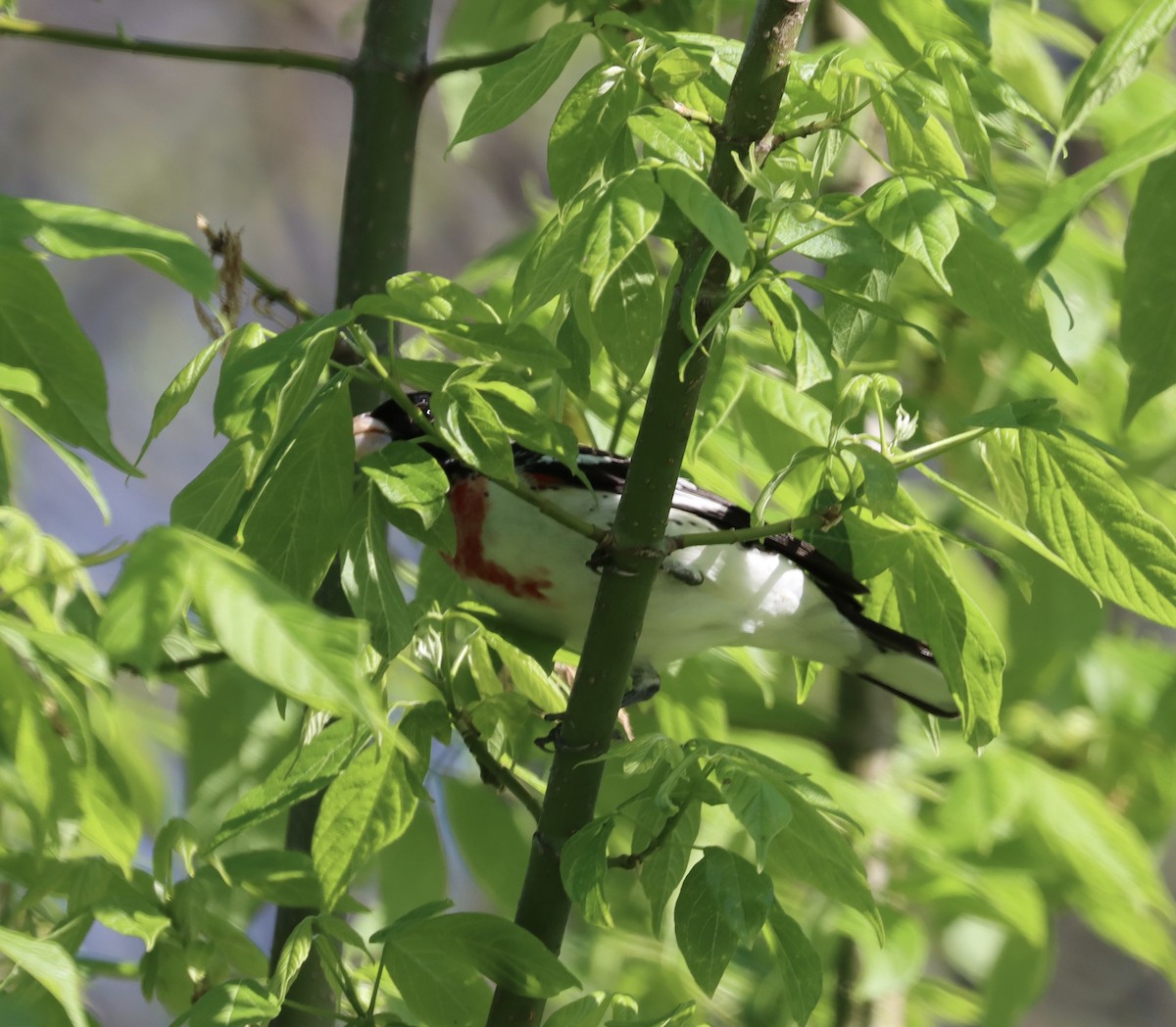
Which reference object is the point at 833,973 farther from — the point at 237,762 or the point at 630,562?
the point at 630,562

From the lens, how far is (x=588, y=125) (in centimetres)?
74

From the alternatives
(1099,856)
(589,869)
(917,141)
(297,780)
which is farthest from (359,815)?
(1099,856)

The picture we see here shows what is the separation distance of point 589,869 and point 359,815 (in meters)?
0.15

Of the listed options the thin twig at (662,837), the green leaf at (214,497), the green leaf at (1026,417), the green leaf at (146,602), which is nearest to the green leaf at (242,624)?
the green leaf at (146,602)

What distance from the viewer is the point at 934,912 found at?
1.51 m

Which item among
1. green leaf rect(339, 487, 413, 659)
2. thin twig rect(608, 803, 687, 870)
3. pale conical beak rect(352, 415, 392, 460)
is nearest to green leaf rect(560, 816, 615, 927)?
thin twig rect(608, 803, 687, 870)

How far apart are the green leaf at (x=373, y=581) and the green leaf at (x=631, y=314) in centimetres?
15

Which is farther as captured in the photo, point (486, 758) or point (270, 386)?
point (486, 758)

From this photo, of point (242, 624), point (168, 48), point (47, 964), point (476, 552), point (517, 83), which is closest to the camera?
point (242, 624)

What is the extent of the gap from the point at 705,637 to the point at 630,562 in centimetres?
46

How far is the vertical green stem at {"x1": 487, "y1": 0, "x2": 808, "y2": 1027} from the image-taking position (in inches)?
28.3

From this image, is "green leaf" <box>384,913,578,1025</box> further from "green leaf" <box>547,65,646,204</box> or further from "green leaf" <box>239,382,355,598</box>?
"green leaf" <box>547,65,646,204</box>

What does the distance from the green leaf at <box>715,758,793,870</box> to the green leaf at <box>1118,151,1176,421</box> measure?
26cm

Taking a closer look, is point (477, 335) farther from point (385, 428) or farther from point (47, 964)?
point (385, 428)
